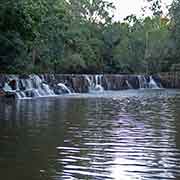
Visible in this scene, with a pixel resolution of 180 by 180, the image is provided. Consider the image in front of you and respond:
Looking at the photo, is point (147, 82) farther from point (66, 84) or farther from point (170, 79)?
point (66, 84)

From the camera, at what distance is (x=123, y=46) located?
58.6m

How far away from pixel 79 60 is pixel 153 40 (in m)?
14.0

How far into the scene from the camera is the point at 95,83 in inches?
1582

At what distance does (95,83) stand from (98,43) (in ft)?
54.7

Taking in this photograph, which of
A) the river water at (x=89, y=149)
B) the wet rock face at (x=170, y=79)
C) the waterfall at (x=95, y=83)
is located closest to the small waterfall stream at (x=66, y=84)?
the waterfall at (x=95, y=83)

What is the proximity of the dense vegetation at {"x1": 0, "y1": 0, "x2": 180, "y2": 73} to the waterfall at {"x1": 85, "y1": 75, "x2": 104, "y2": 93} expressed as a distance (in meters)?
4.27

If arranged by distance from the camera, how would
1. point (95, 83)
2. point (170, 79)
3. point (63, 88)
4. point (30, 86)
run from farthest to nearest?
point (170, 79) < point (95, 83) < point (63, 88) < point (30, 86)

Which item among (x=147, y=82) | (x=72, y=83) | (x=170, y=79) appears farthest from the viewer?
(x=170, y=79)

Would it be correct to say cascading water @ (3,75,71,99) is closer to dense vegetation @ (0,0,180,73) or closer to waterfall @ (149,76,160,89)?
dense vegetation @ (0,0,180,73)

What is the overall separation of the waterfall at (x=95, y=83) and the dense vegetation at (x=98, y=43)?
4.27m

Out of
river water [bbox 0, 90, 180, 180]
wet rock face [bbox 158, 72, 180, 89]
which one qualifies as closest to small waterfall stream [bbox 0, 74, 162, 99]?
wet rock face [bbox 158, 72, 180, 89]

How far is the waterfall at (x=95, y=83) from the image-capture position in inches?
1533

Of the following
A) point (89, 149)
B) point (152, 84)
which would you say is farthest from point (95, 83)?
point (89, 149)

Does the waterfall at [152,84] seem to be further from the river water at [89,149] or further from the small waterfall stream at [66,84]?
the river water at [89,149]
